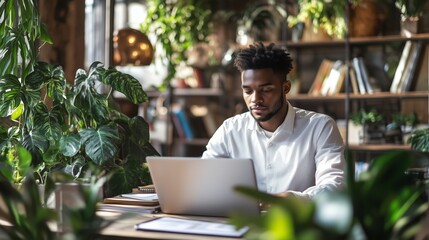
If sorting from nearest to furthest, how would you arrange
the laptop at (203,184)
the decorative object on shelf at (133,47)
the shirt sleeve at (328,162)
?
1. the laptop at (203,184)
2. the shirt sleeve at (328,162)
3. the decorative object on shelf at (133,47)

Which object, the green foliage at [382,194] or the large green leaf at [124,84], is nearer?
the green foliage at [382,194]

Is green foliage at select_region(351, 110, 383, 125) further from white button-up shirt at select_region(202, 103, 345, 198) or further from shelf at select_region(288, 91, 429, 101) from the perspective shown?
white button-up shirt at select_region(202, 103, 345, 198)

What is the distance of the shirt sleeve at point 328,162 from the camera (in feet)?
7.84

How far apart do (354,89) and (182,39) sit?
58.7 inches

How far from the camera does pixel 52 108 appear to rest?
288 cm

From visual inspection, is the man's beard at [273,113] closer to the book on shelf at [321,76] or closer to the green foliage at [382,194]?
the green foliage at [382,194]

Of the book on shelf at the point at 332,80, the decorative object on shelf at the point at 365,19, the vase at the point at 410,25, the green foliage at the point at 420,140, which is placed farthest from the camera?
the book on shelf at the point at 332,80

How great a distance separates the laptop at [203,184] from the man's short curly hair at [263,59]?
850 millimetres

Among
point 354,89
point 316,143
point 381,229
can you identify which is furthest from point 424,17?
point 381,229

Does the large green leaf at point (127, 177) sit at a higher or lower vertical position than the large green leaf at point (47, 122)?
lower

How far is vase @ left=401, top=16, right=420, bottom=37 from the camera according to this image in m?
4.87

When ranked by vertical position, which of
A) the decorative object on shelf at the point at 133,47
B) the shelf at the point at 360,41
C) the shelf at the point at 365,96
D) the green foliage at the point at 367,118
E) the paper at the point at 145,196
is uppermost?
the shelf at the point at 360,41

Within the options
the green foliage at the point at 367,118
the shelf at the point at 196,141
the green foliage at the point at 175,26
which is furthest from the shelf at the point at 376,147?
the green foliage at the point at 175,26

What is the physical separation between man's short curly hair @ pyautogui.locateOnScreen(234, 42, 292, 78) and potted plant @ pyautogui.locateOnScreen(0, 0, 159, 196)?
0.51 m
